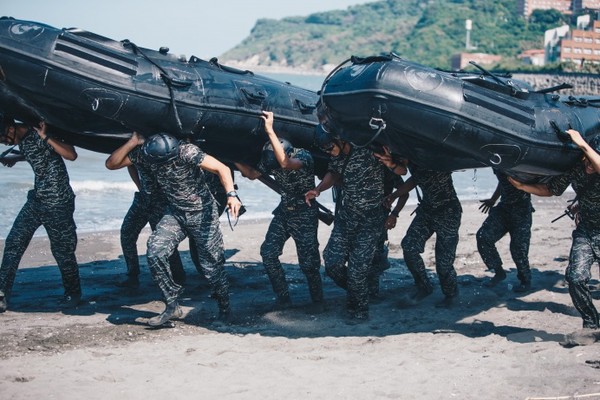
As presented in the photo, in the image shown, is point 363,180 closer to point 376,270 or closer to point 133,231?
point 376,270

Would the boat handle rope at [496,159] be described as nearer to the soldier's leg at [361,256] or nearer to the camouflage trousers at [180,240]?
the soldier's leg at [361,256]

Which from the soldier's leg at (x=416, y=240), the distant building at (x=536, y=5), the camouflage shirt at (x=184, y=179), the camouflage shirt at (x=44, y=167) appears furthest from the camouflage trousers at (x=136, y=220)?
the distant building at (x=536, y=5)

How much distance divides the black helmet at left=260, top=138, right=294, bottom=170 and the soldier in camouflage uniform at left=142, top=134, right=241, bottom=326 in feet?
1.84

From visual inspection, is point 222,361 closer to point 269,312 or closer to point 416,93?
point 269,312

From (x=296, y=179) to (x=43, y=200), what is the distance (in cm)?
232

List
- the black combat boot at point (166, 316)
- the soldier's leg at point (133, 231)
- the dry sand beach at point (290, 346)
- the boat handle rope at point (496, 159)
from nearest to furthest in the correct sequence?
the dry sand beach at point (290, 346) → the boat handle rope at point (496, 159) → the black combat boot at point (166, 316) → the soldier's leg at point (133, 231)

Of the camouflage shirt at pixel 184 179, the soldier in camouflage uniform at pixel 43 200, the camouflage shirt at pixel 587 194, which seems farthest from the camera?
the soldier in camouflage uniform at pixel 43 200

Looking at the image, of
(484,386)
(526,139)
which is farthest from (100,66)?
(484,386)

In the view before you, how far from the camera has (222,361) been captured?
629cm

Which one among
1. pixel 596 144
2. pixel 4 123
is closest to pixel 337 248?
pixel 596 144

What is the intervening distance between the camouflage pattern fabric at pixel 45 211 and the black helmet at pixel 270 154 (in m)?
1.82

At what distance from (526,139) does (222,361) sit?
10.1 feet

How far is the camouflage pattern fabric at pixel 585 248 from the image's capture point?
648 cm

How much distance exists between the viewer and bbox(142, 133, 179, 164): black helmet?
686 cm
